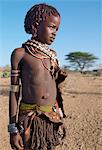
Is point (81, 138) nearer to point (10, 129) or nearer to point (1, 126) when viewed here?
point (1, 126)

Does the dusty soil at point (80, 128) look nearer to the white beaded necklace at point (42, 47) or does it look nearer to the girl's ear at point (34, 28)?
the white beaded necklace at point (42, 47)

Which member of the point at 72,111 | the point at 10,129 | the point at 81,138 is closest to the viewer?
the point at 10,129

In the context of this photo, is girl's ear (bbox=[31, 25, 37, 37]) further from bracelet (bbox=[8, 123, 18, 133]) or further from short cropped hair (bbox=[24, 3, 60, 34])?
bracelet (bbox=[8, 123, 18, 133])

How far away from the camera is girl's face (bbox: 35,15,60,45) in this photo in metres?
2.70

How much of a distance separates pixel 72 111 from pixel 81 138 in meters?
3.05

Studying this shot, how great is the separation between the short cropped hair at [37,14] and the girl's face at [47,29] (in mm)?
32

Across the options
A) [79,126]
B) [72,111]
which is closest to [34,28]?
[79,126]

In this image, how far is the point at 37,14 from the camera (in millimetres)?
2695

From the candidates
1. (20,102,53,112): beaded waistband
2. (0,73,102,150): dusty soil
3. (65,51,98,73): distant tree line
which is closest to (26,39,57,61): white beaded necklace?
(20,102,53,112): beaded waistband

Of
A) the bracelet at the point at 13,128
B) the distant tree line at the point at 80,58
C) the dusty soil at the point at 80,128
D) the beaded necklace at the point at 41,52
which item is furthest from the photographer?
the distant tree line at the point at 80,58

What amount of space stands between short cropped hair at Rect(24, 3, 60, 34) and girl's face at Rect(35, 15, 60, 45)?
0.10 ft

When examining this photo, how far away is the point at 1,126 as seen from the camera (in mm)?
6699

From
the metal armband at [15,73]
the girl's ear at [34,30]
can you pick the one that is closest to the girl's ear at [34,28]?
the girl's ear at [34,30]

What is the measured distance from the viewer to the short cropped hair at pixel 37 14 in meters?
2.70
